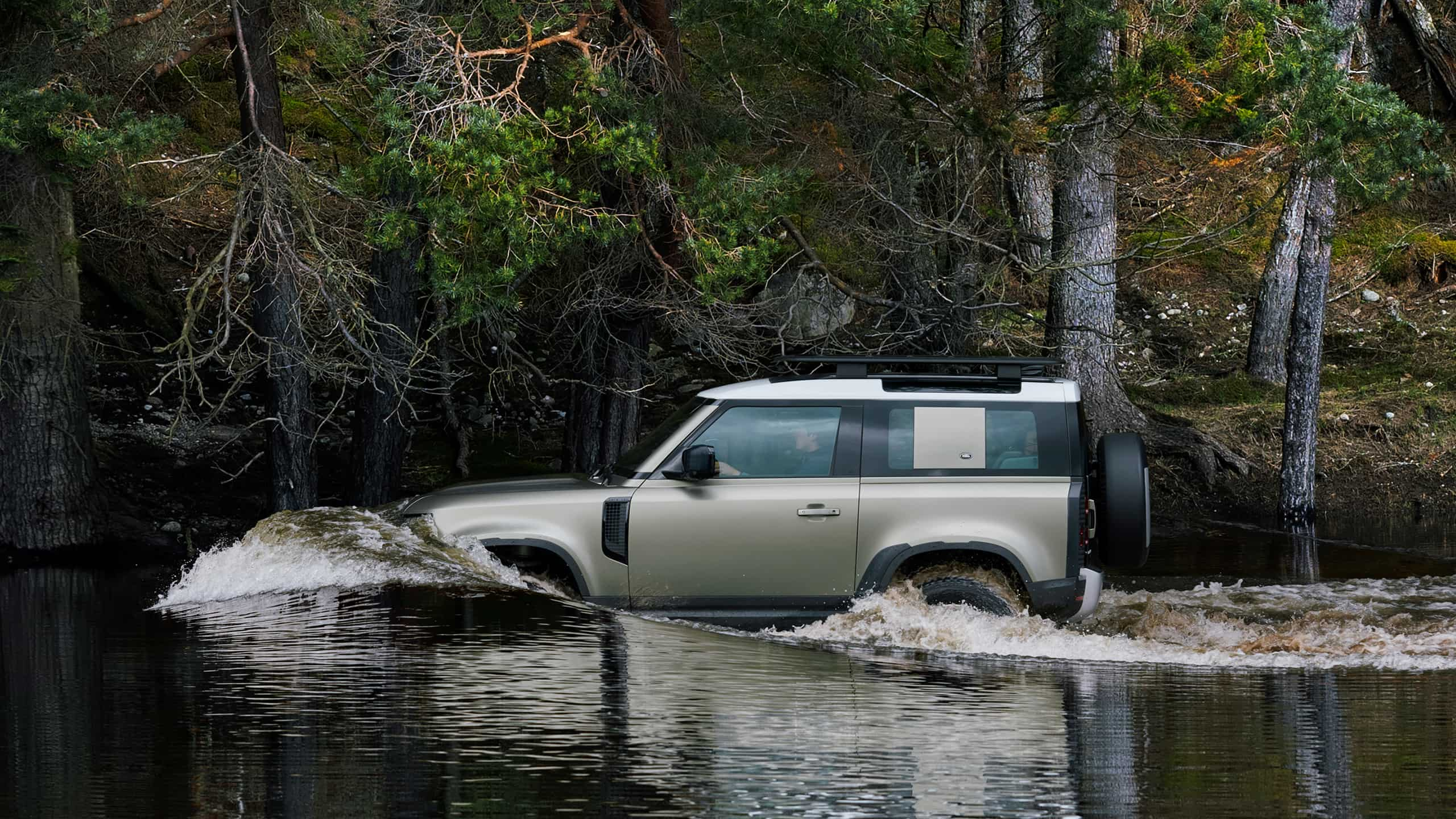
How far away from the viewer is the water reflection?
551 centimetres

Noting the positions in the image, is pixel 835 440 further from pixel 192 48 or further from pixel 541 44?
pixel 192 48

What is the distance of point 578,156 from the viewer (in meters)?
14.0

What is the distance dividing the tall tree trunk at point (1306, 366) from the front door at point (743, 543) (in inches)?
364

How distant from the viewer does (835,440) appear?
891 centimetres

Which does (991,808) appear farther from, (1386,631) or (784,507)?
(1386,631)

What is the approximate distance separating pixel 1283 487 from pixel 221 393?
13.0m

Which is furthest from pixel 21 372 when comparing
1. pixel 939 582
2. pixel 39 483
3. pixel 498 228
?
pixel 939 582

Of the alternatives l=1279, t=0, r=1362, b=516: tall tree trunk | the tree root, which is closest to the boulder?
the tree root

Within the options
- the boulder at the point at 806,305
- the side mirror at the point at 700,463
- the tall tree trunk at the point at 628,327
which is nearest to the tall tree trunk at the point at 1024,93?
the boulder at the point at 806,305

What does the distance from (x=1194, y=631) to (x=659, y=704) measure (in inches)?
172

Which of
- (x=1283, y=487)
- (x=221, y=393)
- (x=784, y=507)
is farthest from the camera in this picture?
(x=221, y=393)

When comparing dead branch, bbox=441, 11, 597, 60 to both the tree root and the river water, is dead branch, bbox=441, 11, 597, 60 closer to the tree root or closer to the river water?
the river water

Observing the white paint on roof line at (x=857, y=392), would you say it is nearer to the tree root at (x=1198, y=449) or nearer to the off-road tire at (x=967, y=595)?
the off-road tire at (x=967, y=595)

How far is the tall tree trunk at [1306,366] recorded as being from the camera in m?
16.2
